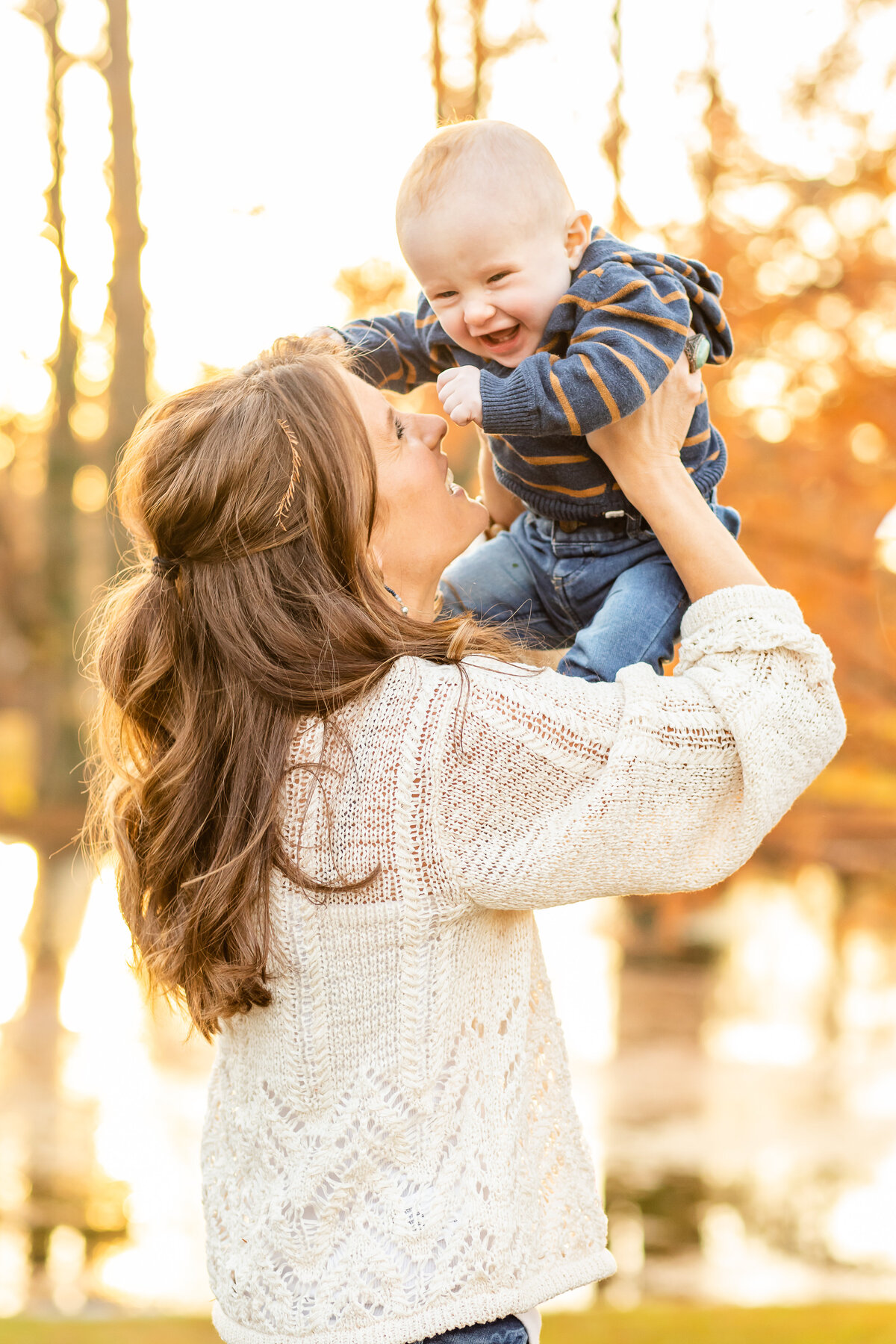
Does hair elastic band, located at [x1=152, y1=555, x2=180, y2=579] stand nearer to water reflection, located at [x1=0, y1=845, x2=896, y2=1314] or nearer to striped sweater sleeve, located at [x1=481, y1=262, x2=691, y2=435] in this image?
striped sweater sleeve, located at [x1=481, y1=262, x2=691, y2=435]

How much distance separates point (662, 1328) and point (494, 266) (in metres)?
3.91

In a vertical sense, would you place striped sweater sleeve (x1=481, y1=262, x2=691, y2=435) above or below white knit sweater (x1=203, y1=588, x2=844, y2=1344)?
above

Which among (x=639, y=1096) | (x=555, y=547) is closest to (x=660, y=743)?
(x=555, y=547)

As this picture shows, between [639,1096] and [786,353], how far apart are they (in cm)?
442

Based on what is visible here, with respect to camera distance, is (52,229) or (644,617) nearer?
(644,617)

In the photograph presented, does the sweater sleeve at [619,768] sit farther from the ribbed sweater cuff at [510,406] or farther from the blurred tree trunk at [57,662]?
the blurred tree trunk at [57,662]

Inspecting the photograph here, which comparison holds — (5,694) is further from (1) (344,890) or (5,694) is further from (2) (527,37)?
(1) (344,890)

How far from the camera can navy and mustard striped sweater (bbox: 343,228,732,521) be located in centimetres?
155

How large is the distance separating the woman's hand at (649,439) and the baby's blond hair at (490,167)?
31 centimetres

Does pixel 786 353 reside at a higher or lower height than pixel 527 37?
lower

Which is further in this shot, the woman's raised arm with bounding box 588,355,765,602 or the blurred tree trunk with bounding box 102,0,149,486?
the blurred tree trunk with bounding box 102,0,149,486

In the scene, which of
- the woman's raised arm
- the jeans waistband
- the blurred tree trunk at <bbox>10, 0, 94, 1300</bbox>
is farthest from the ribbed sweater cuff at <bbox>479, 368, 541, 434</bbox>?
the blurred tree trunk at <bbox>10, 0, 94, 1300</bbox>

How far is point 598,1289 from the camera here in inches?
227

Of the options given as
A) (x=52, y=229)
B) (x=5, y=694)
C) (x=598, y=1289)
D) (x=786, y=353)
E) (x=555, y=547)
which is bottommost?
(x=598, y=1289)
